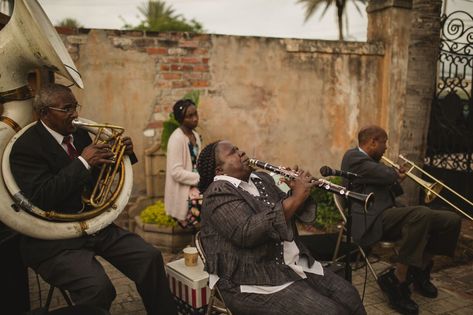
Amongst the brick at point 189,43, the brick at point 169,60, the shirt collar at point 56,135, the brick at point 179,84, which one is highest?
the brick at point 189,43

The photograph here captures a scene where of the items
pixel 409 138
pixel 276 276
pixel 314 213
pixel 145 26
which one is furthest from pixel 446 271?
pixel 145 26

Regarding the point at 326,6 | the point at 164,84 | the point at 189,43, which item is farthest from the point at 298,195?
the point at 326,6

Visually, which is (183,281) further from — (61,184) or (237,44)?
(237,44)

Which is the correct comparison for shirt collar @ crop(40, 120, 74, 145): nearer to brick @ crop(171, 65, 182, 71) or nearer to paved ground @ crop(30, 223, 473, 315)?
paved ground @ crop(30, 223, 473, 315)

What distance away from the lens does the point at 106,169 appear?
3.36 meters

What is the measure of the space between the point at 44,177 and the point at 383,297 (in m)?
3.24

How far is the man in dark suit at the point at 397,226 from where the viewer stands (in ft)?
13.0

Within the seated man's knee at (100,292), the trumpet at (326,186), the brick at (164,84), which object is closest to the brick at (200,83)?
the brick at (164,84)

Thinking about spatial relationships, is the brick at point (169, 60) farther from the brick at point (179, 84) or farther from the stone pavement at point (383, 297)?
the stone pavement at point (383, 297)

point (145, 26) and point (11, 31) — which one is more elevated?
point (145, 26)

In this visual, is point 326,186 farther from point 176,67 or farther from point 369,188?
point 176,67

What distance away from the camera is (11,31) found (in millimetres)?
3105

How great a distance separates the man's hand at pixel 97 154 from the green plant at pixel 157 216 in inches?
91.2

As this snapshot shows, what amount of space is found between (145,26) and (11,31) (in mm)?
33957
